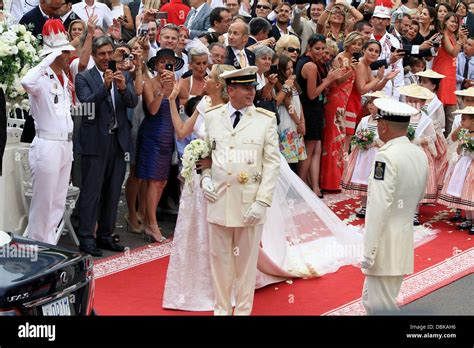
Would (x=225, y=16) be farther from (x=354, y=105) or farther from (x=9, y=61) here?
(x=9, y=61)

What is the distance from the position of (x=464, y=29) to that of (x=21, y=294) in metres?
13.2

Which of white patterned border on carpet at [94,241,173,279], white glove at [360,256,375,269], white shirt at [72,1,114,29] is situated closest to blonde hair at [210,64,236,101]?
white glove at [360,256,375,269]

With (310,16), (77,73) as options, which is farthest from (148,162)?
(310,16)

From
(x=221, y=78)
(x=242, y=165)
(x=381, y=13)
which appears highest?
(x=381, y=13)

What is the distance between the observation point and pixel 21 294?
Result: 18.6ft

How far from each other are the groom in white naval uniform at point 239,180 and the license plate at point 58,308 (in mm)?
2272

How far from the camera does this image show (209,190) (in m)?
8.14

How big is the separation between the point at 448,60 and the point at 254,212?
9.79 m

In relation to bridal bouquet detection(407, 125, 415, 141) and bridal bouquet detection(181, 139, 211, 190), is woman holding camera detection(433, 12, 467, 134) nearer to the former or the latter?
bridal bouquet detection(407, 125, 415, 141)

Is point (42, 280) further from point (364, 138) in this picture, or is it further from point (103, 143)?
point (364, 138)

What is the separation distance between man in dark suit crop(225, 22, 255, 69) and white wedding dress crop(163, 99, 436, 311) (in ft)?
6.85

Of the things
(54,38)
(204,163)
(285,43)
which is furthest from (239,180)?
(285,43)

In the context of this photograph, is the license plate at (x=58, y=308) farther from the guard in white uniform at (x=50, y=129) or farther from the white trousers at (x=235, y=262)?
the guard in white uniform at (x=50, y=129)

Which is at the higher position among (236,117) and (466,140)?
(236,117)
